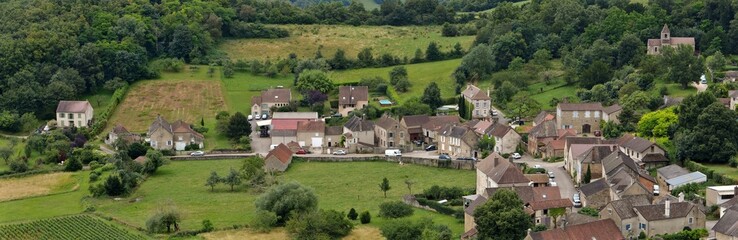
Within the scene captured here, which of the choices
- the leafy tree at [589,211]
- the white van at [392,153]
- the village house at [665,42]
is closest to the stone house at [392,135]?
the white van at [392,153]

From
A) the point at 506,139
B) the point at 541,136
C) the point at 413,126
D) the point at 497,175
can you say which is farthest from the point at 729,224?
the point at 413,126

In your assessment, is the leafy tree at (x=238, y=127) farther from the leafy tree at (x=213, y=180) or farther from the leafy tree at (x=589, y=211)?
the leafy tree at (x=589, y=211)

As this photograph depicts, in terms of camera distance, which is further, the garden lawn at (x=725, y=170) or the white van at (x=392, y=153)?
the white van at (x=392, y=153)

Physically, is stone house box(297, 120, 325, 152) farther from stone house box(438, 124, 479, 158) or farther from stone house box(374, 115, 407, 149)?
stone house box(438, 124, 479, 158)

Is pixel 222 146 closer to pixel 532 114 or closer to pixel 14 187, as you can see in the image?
pixel 14 187

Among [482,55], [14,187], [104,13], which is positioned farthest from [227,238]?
[104,13]

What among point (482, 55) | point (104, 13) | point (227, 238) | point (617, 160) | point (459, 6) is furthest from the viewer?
point (459, 6)

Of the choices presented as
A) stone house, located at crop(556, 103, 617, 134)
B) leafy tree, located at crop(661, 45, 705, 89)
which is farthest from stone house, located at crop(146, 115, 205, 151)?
leafy tree, located at crop(661, 45, 705, 89)
